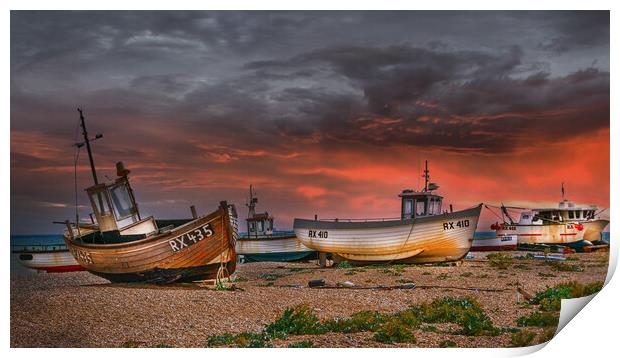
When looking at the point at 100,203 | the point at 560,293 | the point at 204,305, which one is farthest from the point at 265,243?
the point at 560,293

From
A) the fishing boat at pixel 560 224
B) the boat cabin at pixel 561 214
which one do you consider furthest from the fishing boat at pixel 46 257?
the boat cabin at pixel 561 214

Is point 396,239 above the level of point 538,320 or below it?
above

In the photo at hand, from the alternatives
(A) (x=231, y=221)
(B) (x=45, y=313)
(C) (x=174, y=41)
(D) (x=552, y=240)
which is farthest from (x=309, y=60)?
(D) (x=552, y=240)

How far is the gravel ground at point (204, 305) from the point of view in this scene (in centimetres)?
996

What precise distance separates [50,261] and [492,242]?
7122 mm

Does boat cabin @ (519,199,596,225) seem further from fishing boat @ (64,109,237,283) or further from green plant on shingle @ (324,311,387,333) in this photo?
fishing boat @ (64,109,237,283)

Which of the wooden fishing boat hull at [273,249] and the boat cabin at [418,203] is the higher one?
the boat cabin at [418,203]

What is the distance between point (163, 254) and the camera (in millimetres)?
10969

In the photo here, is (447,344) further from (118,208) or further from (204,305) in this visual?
(118,208)

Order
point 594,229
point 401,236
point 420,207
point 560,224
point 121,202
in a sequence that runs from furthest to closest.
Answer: point 560,224, point 401,236, point 594,229, point 420,207, point 121,202

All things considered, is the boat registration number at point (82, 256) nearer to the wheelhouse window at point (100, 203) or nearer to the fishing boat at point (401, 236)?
the wheelhouse window at point (100, 203)

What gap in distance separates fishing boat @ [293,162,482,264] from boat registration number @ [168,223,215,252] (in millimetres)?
1446

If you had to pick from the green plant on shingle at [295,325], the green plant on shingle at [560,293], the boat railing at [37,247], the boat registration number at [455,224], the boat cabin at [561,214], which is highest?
the boat cabin at [561,214]

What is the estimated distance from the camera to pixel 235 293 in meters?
10.9
